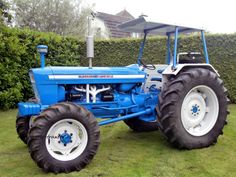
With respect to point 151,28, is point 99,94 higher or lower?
lower

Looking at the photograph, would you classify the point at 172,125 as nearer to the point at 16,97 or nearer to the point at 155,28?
the point at 155,28

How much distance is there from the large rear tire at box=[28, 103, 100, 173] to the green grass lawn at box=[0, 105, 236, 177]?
0.46 feet

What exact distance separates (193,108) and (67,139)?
6.61 ft

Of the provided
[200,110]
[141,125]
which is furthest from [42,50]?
[200,110]

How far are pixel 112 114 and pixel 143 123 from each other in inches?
42.0

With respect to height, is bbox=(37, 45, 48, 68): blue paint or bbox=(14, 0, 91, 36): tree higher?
bbox=(14, 0, 91, 36): tree

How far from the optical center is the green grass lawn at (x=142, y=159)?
3526 mm

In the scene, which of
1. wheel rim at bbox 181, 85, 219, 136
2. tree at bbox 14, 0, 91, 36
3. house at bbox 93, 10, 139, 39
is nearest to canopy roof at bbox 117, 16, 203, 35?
wheel rim at bbox 181, 85, 219, 136

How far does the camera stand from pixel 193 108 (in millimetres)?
4578

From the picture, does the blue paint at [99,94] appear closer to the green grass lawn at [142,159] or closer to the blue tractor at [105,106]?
the blue tractor at [105,106]

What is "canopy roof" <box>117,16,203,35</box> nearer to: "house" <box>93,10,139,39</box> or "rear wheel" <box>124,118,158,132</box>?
"rear wheel" <box>124,118,158,132</box>

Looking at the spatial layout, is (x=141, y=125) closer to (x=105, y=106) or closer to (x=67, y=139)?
(x=105, y=106)

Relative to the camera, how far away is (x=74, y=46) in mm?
9961

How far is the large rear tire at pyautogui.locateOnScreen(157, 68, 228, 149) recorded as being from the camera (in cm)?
420
